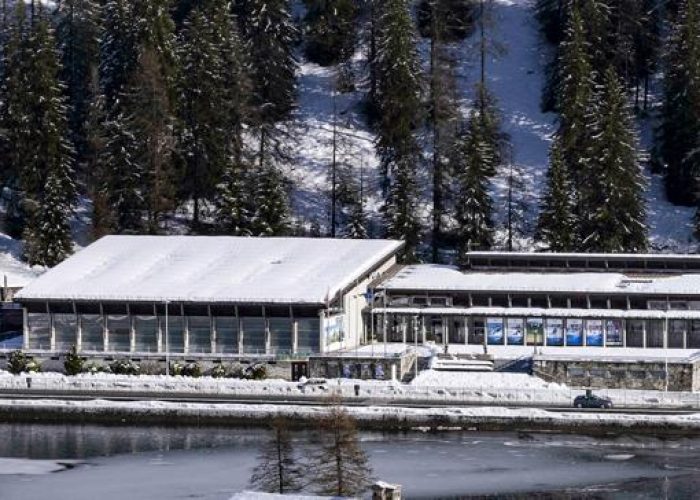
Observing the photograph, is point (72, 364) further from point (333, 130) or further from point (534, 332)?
point (333, 130)

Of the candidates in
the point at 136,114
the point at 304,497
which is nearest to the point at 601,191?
the point at 136,114

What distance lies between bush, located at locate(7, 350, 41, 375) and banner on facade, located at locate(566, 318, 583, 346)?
3124cm

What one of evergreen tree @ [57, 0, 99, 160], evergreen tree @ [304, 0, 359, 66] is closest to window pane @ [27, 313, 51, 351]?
evergreen tree @ [57, 0, 99, 160]

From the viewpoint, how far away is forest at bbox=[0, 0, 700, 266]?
131 meters

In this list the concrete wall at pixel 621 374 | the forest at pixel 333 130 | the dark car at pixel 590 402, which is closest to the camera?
the dark car at pixel 590 402

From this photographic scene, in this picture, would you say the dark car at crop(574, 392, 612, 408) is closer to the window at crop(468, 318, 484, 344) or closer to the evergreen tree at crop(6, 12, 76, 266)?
the window at crop(468, 318, 484, 344)

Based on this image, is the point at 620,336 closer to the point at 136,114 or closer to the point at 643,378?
the point at 643,378

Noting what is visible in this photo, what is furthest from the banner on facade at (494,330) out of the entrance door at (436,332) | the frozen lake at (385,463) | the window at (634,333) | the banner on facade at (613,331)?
the frozen lake at (385,463)

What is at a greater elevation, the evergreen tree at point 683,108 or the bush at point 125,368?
the evergreen tree at point 683,108

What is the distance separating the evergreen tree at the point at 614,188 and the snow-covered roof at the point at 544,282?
33.7 feet

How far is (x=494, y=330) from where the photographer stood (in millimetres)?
112625

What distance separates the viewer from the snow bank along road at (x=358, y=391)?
98.6 metres

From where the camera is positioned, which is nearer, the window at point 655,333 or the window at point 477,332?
the window at point 655,333

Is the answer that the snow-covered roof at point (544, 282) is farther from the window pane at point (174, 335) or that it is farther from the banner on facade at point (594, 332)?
the window pane at point (174, 335)
